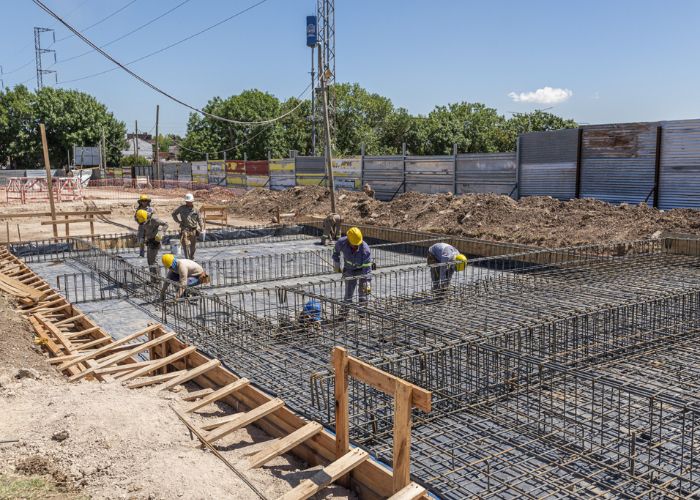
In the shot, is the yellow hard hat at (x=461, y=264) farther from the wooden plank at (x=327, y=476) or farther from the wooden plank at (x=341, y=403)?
the wooden plank at (x=327, y=476)

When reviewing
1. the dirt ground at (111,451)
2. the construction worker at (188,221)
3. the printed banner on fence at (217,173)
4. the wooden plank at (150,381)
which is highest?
the printed banner on fence at (217,173)

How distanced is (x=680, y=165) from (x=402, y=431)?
Answer: 15.2 meters

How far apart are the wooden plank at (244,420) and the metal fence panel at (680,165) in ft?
46.8

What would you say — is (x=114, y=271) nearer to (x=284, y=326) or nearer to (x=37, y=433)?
(x=284, y=326)

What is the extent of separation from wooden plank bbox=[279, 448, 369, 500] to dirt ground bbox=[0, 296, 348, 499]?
0.34 meters

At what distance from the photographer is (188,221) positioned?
1348 cm

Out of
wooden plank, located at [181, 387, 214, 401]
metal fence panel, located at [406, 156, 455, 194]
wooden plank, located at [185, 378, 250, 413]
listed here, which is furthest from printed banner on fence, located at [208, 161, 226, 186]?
wooden plank, located at [185, 378, 250, 413]

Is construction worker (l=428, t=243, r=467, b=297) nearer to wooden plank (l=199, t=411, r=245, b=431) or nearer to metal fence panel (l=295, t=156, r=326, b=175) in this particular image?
wooden plank (l=199, t=411, r=245, b=431)

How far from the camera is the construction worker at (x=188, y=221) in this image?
13.5m

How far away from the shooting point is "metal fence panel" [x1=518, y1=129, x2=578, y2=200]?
19453 millimetres

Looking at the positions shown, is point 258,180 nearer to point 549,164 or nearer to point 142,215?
point 549,164

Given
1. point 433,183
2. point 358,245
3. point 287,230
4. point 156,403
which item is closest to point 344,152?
point 433,183

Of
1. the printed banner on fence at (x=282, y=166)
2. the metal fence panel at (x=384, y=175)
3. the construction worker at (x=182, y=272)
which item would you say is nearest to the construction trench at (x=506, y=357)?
the construction worker at (x=182, y=272)

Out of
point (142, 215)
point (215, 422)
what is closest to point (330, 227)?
point (142, 215)
